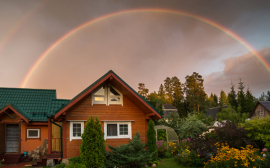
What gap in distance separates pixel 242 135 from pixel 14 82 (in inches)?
1171

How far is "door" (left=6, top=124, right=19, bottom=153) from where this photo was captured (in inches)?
552

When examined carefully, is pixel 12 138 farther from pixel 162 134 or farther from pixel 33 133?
pixel 162 134

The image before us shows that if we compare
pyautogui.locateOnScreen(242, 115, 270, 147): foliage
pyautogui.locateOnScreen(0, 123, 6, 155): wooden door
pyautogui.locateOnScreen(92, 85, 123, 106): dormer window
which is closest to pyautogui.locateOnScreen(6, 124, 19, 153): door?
pyautogui.locateOnScreen(0, 123, 6, 155): wooden door

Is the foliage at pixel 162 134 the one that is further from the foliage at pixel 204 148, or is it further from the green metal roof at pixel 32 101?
the green metal roof at pixel 32 101

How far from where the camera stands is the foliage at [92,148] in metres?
9.43

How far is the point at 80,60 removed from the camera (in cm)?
2586

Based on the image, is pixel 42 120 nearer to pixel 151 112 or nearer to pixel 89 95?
pixel 89 95

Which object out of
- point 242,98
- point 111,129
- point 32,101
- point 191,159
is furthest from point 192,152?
point 242,98

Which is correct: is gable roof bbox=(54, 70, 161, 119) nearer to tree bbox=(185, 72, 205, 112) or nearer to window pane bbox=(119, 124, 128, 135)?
window pane bbox=(119, 124, 128, 135)

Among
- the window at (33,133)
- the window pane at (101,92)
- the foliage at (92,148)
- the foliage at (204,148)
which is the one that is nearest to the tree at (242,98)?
the foliage at (204,148)

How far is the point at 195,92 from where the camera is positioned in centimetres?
5566

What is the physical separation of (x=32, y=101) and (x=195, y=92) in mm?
47771

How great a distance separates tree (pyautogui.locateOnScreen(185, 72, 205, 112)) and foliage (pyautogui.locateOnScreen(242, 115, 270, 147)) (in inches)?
1592

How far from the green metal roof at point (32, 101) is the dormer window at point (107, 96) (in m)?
4.52
